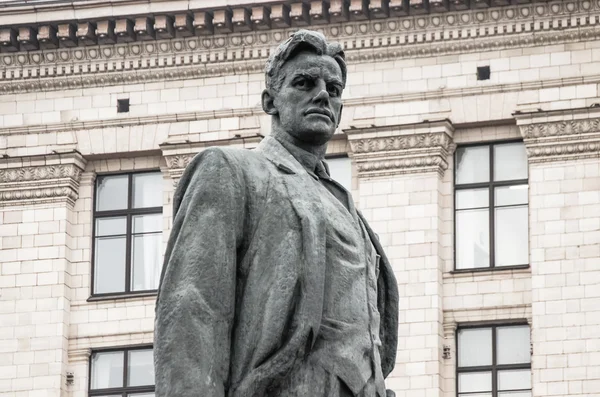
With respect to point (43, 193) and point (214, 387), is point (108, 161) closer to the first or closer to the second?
point (43, 193)

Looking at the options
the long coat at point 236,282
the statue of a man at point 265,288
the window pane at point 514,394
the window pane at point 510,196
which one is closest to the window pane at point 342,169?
the window pane at point 510,196

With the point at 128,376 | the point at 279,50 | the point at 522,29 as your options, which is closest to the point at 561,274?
the point at 522,29

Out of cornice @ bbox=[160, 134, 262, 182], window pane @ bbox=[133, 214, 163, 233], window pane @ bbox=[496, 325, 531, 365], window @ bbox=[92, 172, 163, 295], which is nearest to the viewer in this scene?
window pane @ bbox=[496, 325, 531, 365]

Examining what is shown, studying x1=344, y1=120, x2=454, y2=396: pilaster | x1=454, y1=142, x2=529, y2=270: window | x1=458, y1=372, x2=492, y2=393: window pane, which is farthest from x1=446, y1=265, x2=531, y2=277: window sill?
x1=458, y1=372, x2=492, y2=393: window pane

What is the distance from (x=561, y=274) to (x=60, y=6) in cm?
1030

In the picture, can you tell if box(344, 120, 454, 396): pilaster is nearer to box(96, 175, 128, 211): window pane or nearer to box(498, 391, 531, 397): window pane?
box(498, 391, 531, 397): window pane

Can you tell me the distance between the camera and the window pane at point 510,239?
42.8 meters

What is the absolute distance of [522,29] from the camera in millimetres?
44000

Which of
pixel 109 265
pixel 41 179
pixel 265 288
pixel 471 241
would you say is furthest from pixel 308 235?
pixel 41 179

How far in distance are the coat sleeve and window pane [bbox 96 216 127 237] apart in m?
35.9

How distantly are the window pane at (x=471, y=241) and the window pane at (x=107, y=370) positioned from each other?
6.28 m

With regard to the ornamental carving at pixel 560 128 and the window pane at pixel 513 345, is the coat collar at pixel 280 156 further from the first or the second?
the ornamental carving at pixel 560 128

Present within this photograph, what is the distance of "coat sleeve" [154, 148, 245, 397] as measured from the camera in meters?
9.10

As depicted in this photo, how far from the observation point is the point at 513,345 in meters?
42.7
